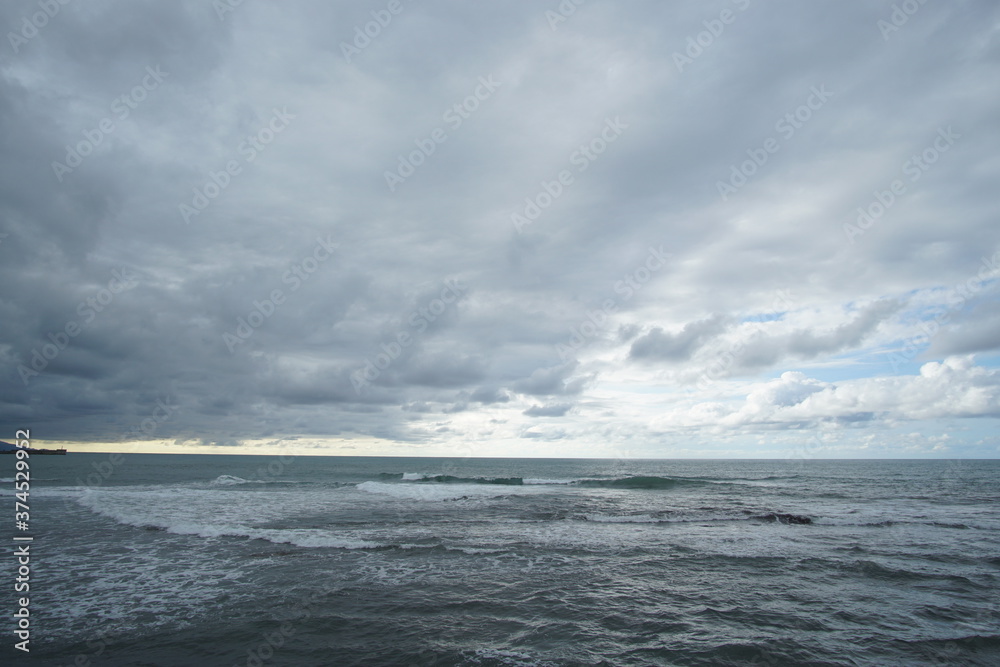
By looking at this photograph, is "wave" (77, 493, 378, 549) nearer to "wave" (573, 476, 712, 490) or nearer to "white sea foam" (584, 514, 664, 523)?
"white sea foam" (584, 514, 664, 523)

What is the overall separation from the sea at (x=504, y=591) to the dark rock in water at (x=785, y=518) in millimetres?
351

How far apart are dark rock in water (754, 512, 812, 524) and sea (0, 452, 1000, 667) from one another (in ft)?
1.15

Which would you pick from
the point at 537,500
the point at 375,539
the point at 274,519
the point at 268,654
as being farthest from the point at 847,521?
the point at 274,519

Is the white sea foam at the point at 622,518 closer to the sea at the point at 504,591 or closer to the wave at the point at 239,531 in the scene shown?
the sea at the point at 504,591

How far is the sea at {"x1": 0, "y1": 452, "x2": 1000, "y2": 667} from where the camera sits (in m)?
9.92

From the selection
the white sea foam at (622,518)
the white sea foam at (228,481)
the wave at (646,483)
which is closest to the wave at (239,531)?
the white sea foam at (622,518)

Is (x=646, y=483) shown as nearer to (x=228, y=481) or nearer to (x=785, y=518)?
(x=785, y=518)

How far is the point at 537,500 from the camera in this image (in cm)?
3897

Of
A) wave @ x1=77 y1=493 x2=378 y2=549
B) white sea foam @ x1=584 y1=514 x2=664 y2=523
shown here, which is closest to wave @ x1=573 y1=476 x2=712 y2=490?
white sea foam @ x1=584 y1=514 x2=664 y2=523

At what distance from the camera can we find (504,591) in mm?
13703

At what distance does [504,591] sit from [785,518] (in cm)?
2167

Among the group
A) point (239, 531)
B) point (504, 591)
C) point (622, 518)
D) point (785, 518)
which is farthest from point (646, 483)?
point (504, 591)

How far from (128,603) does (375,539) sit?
9.76 metres

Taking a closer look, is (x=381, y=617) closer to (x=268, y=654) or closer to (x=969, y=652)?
(x=268, y=654)
